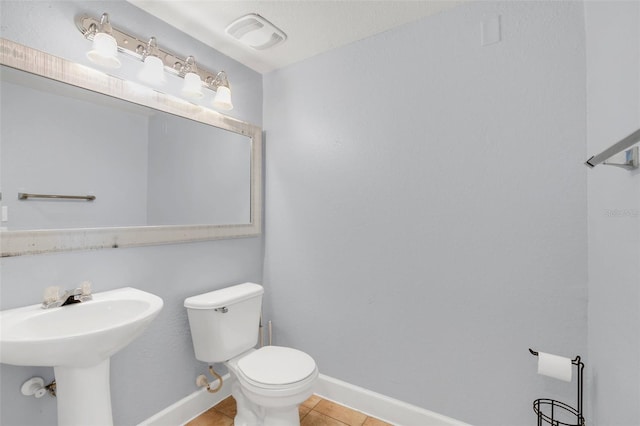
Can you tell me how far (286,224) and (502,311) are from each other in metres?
1.37

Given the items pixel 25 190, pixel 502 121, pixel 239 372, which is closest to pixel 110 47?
pixel 25 190

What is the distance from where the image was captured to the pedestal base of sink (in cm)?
112

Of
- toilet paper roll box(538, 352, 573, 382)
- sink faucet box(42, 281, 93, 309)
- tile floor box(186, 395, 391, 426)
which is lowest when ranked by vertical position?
tile floor box(186, 395, 391, 426)

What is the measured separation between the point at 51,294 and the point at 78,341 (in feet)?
1.28

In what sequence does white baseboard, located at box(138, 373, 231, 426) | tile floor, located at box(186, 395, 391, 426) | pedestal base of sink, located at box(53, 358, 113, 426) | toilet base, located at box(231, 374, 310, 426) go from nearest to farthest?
1. pedestal base of sink, located at box(53, 358, 113, 426)
2. toilet base, located at box(231, 374, 310, 426)
3. white baseboard, located at box(138, 373, 231, 426)
4. tile floor, located at box(186, 395, 391, 426)

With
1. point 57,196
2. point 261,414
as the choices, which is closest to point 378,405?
point 261,414

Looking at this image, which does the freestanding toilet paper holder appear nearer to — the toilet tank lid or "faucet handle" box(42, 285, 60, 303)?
the toilet tank lid

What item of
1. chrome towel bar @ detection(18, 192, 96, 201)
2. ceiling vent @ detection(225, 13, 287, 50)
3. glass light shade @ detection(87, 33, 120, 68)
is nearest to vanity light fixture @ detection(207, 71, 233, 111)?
ceiling vent @ detection(225, 13, 287, 50)

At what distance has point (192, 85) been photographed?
1.63 m

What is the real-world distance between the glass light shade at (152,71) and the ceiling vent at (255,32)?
433 mm

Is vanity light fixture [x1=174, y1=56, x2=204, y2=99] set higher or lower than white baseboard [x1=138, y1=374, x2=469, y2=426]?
higher

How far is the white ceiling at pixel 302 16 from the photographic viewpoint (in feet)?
5.00

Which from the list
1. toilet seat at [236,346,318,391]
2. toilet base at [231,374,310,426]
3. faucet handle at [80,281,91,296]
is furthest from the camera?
toilet base at [231,374,310,426]

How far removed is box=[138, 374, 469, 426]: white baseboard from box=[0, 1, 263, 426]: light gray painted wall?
2.4 inches
